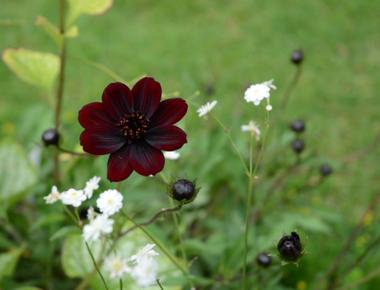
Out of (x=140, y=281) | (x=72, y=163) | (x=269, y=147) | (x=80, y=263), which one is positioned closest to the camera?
(x=140, y=281)

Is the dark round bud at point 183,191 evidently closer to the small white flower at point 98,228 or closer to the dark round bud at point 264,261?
the small white flower at point 98,228

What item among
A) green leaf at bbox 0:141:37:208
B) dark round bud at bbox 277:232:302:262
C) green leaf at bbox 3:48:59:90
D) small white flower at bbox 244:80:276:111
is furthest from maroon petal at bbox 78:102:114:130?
green leaf at bbox 0:141:37:208

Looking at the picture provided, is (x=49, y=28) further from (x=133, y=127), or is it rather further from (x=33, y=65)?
(x=133, y=127)

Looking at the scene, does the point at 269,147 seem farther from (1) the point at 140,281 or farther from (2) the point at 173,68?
(1) the point at 140,281

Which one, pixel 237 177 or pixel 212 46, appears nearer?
pixel 237 177

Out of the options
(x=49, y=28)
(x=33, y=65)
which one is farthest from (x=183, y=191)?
(x=33, y=65)

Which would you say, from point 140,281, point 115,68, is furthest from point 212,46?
point 140,281

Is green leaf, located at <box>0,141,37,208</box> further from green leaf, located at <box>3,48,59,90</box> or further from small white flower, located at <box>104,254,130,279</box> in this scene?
small white flower, located at <box>104,254,130,279</box>

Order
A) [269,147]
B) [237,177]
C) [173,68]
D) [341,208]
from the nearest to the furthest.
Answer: [237,177] < [269,147] < [341,208] < [173,68]
